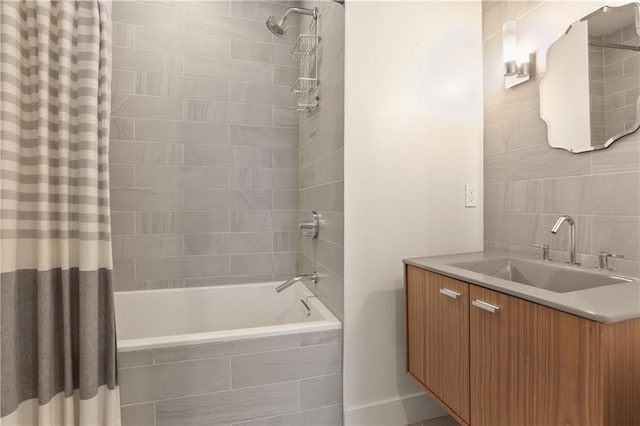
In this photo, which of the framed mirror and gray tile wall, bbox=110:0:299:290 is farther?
gray tile wall, bbox=110:0:299:290

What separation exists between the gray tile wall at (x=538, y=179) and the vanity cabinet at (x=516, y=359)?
60cm

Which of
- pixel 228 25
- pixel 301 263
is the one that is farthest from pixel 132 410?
pixel 228 25

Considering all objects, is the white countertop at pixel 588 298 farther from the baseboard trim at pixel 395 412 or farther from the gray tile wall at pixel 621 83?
the baseboard trim at pixel 395 412

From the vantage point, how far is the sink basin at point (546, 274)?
120 cm

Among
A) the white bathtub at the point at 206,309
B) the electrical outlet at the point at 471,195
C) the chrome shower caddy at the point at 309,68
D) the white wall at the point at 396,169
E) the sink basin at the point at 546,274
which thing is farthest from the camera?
the white bathtub at the point at 206,309

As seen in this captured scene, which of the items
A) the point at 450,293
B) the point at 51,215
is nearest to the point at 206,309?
the point at 51,215

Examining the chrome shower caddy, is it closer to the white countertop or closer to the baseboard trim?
the white countertop

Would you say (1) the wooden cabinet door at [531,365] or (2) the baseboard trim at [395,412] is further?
(2) the baseboard trim at [395,412]

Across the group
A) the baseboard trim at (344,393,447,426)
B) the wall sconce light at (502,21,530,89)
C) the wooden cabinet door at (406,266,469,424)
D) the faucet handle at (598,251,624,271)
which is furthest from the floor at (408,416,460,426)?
the wall sconce light at (502,21,530,89)

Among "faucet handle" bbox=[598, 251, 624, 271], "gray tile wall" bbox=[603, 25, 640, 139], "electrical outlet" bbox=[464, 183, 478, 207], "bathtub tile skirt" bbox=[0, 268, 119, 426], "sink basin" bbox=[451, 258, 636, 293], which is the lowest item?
"bathtub tile skirt" bbox=[0, 268, 119, 426]

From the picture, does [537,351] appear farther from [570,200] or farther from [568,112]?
[568,112]

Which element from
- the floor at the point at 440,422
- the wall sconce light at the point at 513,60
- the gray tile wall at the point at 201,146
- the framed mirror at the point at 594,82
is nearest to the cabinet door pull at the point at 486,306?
the framed mirror at the point at 594,82

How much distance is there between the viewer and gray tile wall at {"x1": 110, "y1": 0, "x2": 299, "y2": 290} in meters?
2.21

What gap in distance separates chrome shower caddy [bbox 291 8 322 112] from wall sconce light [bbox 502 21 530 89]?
1000 millimetres
